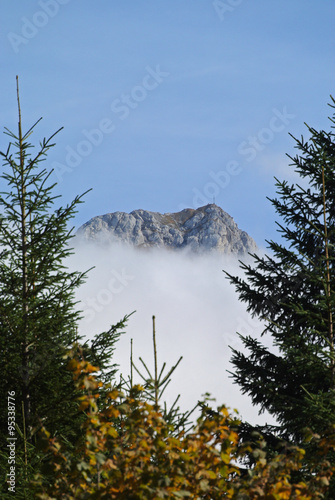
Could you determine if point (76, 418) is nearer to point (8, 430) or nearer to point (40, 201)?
point (8, 430)

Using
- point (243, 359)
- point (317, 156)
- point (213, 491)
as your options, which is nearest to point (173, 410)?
point (213, 491)

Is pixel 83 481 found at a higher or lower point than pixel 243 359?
lower

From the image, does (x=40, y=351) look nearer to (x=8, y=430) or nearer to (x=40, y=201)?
(x=8, y=430)

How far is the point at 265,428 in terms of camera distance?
11125mm

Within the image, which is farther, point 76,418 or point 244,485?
point 76,418

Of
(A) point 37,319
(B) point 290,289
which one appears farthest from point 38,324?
(B) point 290,289

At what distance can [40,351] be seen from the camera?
29.8ft

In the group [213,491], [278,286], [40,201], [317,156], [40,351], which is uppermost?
[317,156]

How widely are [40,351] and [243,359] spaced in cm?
426

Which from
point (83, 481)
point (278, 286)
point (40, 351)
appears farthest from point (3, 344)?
point (278, 286)

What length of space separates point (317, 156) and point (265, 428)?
5.55 m

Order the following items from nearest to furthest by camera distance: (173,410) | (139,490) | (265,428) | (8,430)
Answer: (139,490) < (173,410) < (8,430) < (265,428)

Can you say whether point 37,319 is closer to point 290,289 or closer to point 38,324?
point 38,324

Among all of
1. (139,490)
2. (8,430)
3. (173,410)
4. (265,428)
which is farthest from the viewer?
(265,428)
